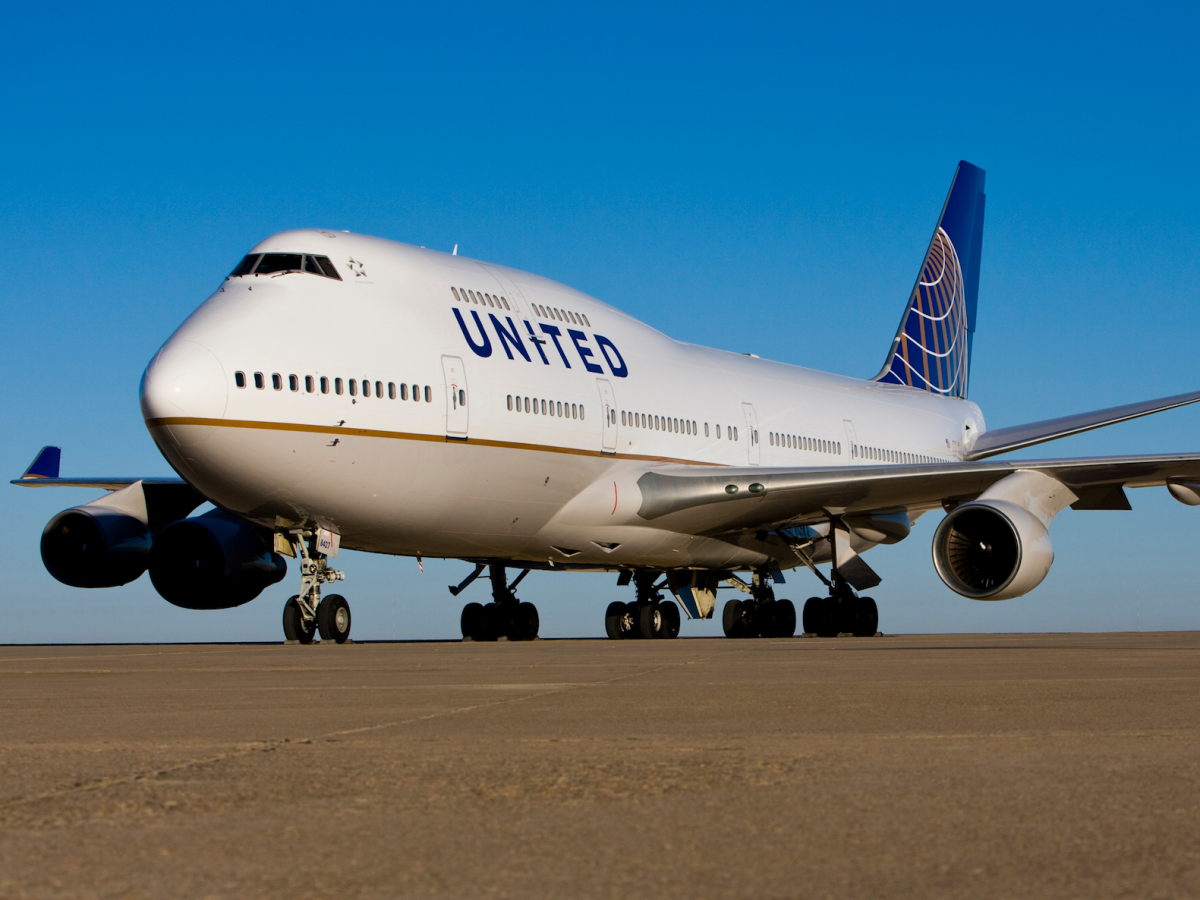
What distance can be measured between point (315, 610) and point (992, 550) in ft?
24.0

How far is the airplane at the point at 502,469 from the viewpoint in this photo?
14047 millimetres

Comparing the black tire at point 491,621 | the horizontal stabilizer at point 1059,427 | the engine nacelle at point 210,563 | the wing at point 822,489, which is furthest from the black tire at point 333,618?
the horizontal stabilizer at point 1059,427

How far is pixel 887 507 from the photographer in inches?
756

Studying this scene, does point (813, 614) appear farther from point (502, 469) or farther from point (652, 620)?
point (502, 469)

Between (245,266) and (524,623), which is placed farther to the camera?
(524,623)

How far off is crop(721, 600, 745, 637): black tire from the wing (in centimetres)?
264

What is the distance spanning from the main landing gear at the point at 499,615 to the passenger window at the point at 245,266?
20.2 feet

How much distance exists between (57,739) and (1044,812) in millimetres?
3463

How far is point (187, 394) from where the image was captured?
13352 mm

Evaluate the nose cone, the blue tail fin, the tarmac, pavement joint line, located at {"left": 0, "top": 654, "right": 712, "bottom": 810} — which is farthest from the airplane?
pavement joint line, located at {"left": 0, "top": 654, "right": 712, "bottom": 810}

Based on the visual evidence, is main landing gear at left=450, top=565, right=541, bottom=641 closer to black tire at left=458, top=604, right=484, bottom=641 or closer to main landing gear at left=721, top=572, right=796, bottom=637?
black tire at left=458, top=604, right=484, bottom=641

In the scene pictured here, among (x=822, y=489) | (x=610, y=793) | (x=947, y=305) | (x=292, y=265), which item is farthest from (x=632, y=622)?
(x=610, y=793)

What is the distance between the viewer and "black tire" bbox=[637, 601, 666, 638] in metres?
22.0

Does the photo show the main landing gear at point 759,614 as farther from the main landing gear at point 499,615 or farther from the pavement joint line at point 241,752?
the pavement joint line at point 241,752
